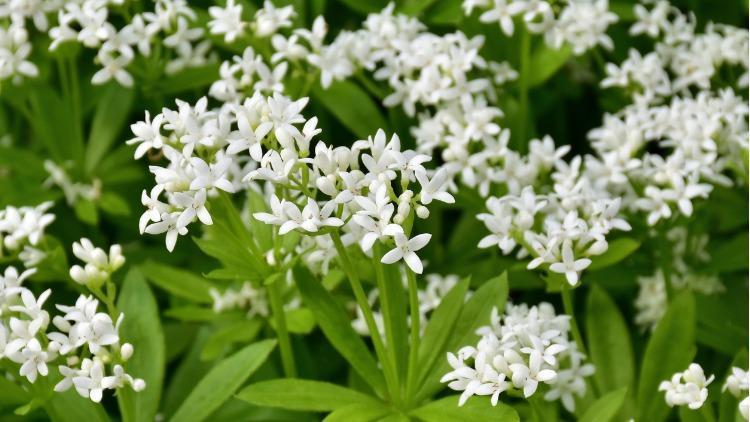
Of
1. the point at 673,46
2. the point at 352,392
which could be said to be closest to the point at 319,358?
the point at 352,392

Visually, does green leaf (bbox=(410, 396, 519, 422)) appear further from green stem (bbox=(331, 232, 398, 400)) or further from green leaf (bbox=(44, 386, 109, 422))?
green leaf (bbox=(44, 386, 109, 422))

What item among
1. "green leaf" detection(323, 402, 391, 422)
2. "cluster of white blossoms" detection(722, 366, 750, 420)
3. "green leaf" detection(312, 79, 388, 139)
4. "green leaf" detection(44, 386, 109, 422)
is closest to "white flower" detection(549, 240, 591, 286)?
"cluster of white blossoms" detection(722, 366, 750, 420)

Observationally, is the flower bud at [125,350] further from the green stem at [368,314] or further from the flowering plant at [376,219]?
the green stem at [368,314]

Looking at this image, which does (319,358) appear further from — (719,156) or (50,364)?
(719,156)

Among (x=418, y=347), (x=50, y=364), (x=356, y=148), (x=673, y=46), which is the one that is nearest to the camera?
(x=356, y=148)

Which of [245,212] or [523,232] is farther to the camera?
[245,212]

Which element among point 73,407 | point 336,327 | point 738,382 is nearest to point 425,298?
point 336,327

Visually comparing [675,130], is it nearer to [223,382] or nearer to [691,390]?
[691,390]
